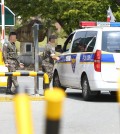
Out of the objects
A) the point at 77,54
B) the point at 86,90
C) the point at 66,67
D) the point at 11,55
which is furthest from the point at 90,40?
the point at 11,55

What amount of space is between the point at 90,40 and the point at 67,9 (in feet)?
66.4

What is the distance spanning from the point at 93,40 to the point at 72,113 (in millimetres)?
2642

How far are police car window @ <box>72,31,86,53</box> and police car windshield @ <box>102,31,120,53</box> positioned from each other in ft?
3.29

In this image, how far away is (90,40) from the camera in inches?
491

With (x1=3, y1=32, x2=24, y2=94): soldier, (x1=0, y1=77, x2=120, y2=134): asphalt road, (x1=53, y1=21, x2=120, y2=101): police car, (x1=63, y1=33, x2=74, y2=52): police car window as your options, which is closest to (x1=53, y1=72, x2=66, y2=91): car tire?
(x1=63, y1=33, x2=74, y2=52): police car window

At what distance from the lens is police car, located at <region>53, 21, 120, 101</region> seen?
1179 cm

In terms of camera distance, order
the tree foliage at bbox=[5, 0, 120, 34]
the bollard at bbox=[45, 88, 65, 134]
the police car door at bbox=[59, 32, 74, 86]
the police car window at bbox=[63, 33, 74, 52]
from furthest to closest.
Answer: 1. the tree foliage at bbox=[5, 0, 120, 34]
2. the police car window at bbox=[63, 33, 74, 52]
3. the police car door at bbox=[59, 32, 74, 86]
4. the bollard at bbox=[45, 88, 65, 134]

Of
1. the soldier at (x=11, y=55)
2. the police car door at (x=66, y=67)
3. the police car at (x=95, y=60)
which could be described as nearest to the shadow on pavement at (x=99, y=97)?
the police car at (x=95, y=60)

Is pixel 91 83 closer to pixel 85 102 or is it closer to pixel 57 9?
pixel 85 102

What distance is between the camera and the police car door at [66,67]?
44.6 ft

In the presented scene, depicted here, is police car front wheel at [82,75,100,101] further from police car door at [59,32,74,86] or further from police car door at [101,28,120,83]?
police car door at [59,32,74,86]

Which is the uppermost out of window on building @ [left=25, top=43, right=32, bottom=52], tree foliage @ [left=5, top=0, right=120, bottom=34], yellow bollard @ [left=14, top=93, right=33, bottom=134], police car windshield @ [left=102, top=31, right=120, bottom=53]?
tree foliage @ [left=5, top=0, right=120, bottom=34]

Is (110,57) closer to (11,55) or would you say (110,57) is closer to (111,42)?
(111,42)

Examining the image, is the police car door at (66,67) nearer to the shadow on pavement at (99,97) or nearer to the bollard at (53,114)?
the shadow on pavement at (99,97)
